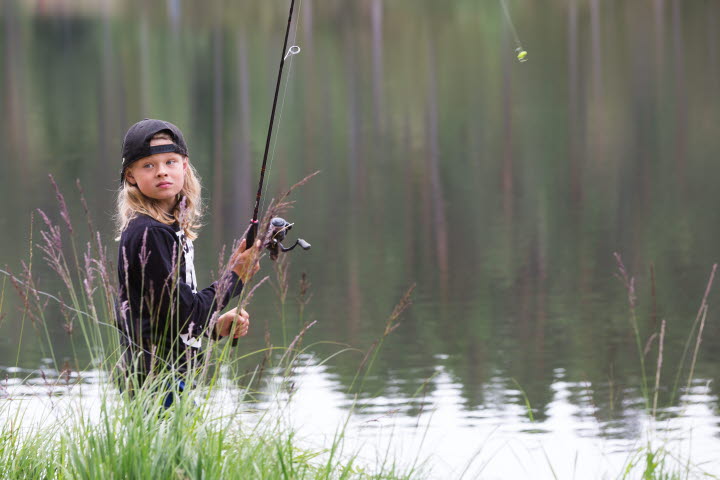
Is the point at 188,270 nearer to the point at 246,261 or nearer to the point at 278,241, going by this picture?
the point at 246,261

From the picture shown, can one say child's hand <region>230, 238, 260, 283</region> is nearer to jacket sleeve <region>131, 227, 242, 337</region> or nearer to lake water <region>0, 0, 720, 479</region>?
jacket sleeve <region>131, 227, 242, 337</region>

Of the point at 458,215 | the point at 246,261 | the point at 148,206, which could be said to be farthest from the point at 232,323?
the point at 458,215

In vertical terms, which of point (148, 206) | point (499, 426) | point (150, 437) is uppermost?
point (148, 206)

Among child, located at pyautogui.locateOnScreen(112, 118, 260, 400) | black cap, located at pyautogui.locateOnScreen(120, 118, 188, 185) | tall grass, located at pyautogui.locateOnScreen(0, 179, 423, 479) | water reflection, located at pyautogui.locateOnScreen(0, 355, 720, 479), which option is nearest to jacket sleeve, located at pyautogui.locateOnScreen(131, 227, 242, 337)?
child, located at pyautogui.locateOnScreen(112, 118, 260, 400)

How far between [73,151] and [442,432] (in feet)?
57.2

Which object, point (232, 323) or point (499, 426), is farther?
point (499, 426)

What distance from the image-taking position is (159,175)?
11.3 ft

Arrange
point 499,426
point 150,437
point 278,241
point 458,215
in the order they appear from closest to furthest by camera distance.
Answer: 1. point 150,437
2. point 278,241
3. point 499,426
4. point 458,215

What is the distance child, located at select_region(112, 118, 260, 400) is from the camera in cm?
316

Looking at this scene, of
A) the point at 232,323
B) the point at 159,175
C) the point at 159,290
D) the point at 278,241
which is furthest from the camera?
the point at 278,241

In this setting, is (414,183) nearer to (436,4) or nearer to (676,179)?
(676,179)

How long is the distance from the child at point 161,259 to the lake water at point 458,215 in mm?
212

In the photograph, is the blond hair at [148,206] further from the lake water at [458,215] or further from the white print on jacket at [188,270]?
the lake water at [458,215]

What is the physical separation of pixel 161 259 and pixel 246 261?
0.22m
